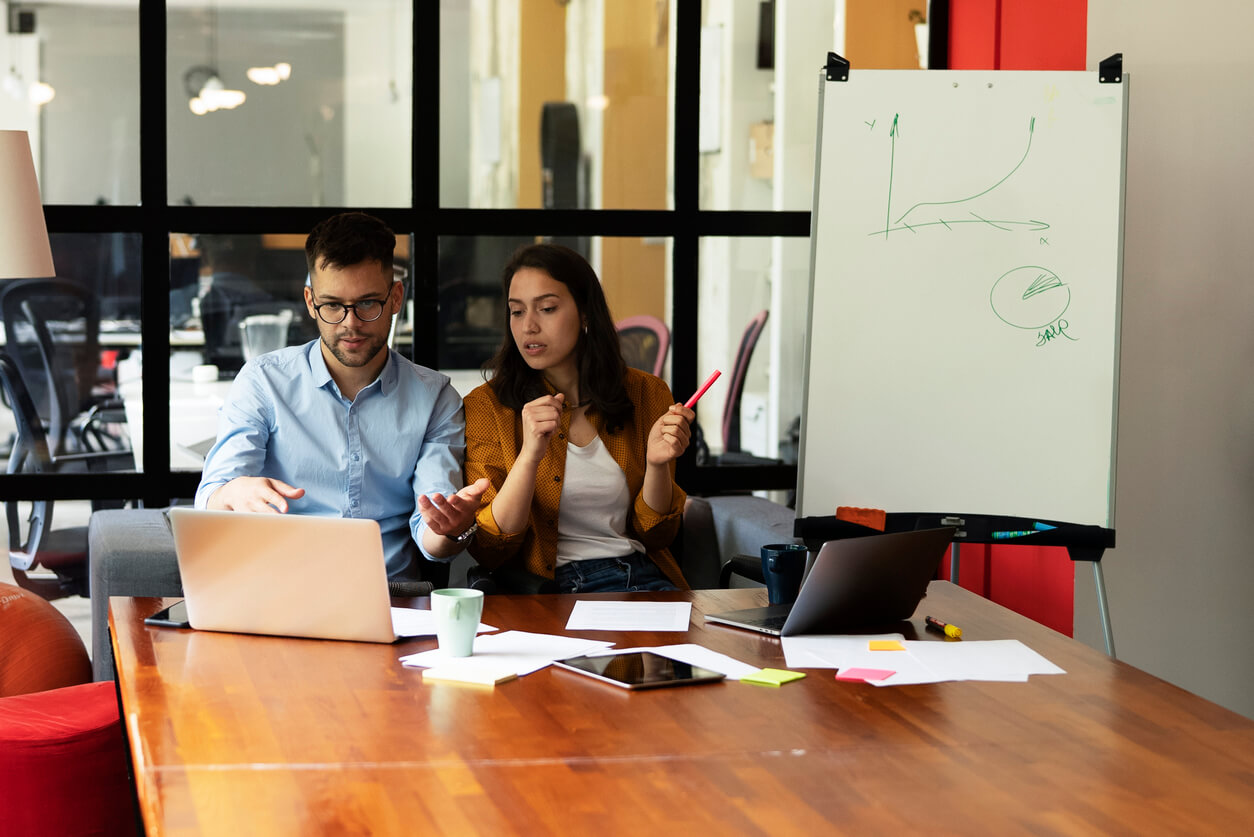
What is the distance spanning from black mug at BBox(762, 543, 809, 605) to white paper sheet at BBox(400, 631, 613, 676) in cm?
35

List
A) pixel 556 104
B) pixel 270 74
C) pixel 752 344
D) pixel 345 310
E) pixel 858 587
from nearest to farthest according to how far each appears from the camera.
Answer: pixel 858 587, pixel 345 310, pixel 270 74, pixel 556 104, pixel 752 344

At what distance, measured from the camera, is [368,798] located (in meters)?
1.11

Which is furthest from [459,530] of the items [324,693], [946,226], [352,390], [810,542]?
[946,226]

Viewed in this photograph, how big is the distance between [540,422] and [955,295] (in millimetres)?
983

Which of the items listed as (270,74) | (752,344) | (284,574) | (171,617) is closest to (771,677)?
(284,574)

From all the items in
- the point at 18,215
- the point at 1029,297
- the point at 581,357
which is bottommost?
the point at 581,357

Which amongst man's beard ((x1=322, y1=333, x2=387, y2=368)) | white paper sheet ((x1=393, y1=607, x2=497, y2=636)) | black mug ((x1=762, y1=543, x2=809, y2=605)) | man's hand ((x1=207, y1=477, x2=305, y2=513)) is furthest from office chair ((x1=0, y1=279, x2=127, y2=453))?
black mug ((x1=762, y1=543, x2=809, y2=605))

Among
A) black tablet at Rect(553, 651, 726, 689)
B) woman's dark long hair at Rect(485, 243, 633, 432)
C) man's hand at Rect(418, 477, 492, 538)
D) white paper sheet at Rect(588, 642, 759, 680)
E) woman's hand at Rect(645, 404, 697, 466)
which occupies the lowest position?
white paper sheet at Rect(588, 642, 759, 680)

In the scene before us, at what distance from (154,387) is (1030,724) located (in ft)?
7.67

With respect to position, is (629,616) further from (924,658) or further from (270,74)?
(270,74)

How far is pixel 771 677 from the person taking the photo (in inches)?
60.0

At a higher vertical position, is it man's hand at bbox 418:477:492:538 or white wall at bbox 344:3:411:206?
white wall at bbox 344:3:411:206

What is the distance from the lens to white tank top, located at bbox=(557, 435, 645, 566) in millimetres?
2543

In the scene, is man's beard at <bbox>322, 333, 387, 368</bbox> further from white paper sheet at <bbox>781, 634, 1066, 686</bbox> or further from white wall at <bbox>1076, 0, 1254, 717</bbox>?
white wall at <bbox>1076, 0, 1254, 717</bbox>
